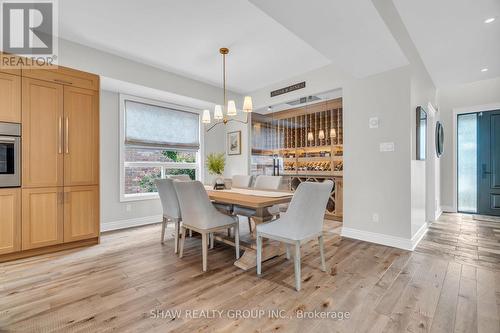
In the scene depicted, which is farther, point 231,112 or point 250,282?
point 231,112

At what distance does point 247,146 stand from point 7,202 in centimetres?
385

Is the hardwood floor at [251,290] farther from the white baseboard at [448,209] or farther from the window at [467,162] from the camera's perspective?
the window at [467,162]

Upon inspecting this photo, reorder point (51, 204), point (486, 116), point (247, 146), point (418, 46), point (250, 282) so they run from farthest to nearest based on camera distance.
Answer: point (247, 146) < point (486, 116) < point (418, 46) < point (51, 204) < point (250, 282)

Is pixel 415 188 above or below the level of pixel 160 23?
below

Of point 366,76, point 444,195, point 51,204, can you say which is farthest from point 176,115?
point 444,195

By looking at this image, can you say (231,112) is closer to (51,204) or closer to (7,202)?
(51,204)

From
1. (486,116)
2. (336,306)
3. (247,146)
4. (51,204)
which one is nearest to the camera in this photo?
(336,306)

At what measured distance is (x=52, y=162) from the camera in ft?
9.47

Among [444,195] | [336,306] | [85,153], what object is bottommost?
[336,306]

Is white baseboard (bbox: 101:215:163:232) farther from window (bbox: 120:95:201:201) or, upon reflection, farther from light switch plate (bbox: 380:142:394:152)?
light switch plate (bbox: 380:142:394:152)

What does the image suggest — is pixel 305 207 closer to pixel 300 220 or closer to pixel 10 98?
pixel 300 220

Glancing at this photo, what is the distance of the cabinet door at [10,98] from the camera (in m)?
2.60

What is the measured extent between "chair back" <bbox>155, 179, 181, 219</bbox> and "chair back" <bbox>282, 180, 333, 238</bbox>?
1486 millimetres

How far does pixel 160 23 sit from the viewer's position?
2.74 meters
